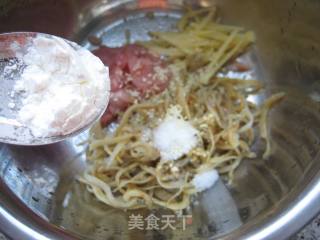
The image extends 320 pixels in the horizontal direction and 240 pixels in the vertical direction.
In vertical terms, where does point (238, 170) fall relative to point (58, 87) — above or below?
below

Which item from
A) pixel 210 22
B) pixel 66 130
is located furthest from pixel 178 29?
pixel 66 130

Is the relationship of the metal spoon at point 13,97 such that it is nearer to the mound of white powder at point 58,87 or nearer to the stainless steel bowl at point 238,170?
the mound of white powder at point 58,87

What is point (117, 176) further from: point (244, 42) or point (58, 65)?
point (244, 42)

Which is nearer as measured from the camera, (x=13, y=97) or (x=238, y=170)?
(x=13, y=97)

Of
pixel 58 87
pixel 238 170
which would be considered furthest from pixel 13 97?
pixel 238 170

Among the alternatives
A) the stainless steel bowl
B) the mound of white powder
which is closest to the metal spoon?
the mound of white powder

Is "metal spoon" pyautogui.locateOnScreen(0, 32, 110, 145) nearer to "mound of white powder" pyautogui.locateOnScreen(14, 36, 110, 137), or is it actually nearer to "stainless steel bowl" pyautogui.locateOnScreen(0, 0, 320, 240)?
"mound of white powder" pyautogui.locateOnScreen(14, 36, 110, 137)

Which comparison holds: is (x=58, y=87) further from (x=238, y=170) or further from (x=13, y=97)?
(x=238, y=170)
